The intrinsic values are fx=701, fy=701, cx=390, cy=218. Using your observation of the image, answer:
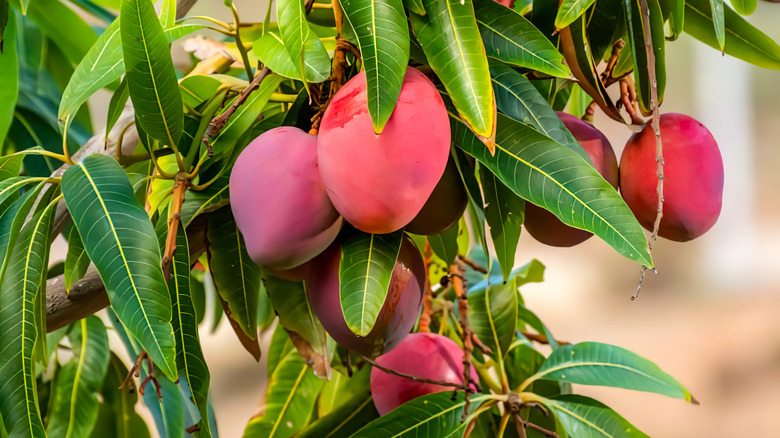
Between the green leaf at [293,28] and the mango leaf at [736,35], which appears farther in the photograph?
the mango leaf at [736,35]

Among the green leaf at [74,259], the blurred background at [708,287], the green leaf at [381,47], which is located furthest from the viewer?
the blurred background at [708,287]

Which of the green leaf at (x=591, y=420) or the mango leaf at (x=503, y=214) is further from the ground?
the mango leaf at (x=503, y=214)

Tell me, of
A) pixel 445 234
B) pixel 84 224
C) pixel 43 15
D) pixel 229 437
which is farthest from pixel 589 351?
pixel 229 437

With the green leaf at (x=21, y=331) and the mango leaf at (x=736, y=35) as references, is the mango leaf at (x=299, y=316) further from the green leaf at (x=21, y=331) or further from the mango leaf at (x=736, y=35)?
the mango leaf at (x=736, y=35)

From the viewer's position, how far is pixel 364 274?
379 mm

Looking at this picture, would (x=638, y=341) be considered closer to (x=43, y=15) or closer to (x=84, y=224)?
(x=43, y=15)

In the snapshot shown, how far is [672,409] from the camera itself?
9.23 feet

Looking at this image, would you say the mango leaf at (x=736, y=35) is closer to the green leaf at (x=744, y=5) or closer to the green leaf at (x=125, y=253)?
the green leaf at (x=744, y=5)

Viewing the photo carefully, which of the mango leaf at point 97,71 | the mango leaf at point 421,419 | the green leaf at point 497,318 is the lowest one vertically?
the mango leaf at point 421,419

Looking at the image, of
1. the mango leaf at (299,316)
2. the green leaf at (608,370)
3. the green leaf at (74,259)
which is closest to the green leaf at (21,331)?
the green leaf at (74,259)

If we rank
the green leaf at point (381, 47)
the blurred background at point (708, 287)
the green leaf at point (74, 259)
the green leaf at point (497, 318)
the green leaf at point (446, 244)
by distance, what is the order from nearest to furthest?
the green leaf at point (381, 47) < the green leaf at point (74, 259) < the green leaf at point (446, 244) < the green leaf at point (497, 318) < the blurred background at point (708, 287)

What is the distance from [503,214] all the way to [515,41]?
4.4 inches

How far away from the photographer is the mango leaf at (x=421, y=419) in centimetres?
49

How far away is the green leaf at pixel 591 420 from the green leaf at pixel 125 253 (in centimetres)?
30
